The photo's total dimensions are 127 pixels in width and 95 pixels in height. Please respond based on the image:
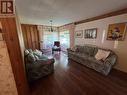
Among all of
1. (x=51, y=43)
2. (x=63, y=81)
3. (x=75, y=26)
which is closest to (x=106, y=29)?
(x=75, y=26)

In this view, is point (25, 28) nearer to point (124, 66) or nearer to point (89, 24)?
point (89, 24)

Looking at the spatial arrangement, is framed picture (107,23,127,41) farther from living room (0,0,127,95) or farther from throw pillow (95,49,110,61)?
throw pillow (95,49,110,61)

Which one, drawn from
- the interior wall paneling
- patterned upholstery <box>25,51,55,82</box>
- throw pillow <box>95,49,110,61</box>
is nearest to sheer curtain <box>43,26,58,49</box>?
patterned upholstery <box>25,51,55,82</box>

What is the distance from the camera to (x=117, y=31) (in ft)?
10.0

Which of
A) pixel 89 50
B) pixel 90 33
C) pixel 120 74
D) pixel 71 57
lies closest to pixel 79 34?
pixel 90 33

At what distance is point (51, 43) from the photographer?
7.51 metres

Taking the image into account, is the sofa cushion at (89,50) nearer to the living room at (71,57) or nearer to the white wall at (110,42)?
the living room at (71,57)

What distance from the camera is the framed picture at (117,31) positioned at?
288cm

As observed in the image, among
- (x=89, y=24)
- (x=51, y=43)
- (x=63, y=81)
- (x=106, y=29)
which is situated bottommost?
(x=63, y=81)

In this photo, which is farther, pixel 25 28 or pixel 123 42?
pixel 25 28

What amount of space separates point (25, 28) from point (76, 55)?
4.64 metres

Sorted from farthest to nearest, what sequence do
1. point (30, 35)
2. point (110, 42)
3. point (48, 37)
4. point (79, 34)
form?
point (48, 37) → point (30, 35) → point (79, 34) → point (110, 42)

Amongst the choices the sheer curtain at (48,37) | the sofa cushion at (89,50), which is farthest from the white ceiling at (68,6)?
the sheer curtain at (48,37)

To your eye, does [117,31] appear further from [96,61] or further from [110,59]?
[96,61]
